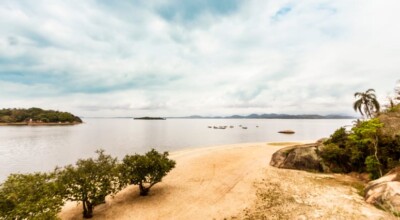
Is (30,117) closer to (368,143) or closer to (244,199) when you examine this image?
(244,199)

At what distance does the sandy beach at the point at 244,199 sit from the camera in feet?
42.6

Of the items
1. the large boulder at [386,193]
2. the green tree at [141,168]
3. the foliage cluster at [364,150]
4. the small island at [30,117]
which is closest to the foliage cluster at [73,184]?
the green tree at [141,168]

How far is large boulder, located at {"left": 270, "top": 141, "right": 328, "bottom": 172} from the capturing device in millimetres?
22789

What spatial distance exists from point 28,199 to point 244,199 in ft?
42.6

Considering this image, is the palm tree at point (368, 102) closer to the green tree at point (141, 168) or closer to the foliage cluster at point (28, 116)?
the green tree at point (141, 168)

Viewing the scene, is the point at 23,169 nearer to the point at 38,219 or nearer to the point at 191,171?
the point at 191,171

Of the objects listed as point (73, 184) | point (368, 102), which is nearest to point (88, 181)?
point (73, 184)

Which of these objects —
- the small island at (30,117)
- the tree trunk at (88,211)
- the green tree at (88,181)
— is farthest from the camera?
the small island at (30,117)

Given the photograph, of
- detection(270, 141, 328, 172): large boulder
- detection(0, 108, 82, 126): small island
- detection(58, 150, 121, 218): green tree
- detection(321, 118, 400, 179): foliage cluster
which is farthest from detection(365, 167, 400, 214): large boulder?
detection(0, 108, 82, 126): small island

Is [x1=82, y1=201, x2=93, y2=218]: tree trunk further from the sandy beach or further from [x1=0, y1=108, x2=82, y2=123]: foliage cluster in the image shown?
[x1=0, y1=108, x2=82, y2=123]: foliage cluster

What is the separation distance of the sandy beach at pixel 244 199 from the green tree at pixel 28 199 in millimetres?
4656

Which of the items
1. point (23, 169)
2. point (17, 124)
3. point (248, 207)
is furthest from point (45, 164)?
point (17, 124)

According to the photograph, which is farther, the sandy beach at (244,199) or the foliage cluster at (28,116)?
the foliage cluster at (28,116)

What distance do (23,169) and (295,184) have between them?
128ft
